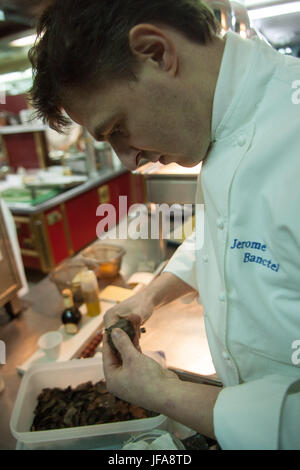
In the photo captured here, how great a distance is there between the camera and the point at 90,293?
1.53 meters

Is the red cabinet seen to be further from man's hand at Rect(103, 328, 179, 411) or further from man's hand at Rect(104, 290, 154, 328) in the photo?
man's hand at Rect(103, 328, 179, 411)

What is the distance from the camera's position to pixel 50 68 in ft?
2.15

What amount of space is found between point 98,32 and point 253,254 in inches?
20.4

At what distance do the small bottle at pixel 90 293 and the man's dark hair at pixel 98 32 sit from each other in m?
0.99

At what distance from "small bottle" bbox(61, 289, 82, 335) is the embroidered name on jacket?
3.17 ft

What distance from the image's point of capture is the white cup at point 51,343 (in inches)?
52.9

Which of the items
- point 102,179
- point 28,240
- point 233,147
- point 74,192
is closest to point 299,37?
point 102,179

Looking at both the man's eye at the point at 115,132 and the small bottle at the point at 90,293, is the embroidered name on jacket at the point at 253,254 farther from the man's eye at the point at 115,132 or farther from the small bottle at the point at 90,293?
the small bottle at the point at 90,293

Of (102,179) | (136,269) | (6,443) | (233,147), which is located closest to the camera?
(233,147)

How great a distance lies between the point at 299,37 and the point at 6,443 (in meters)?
5.79

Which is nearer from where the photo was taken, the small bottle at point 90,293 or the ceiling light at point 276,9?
the small bottle at point 90,293

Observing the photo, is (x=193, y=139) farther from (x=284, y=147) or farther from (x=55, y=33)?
(x=55, y=33)
